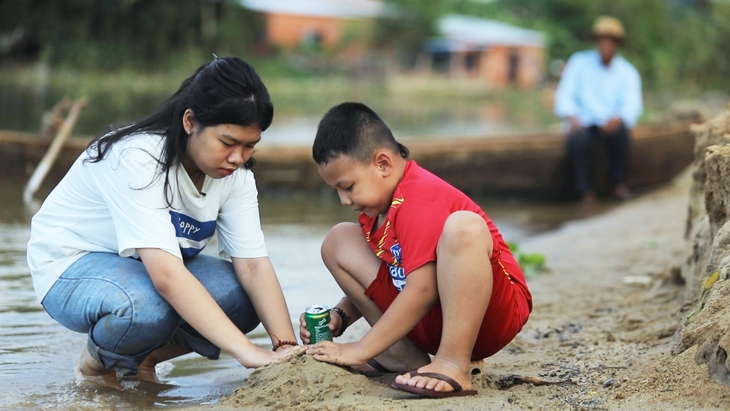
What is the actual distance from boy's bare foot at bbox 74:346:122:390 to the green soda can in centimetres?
70

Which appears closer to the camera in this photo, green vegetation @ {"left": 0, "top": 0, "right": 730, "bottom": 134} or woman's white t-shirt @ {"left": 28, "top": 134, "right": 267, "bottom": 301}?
woman's white t-shirt @ {"left": 28, "top": 134, "right": 267, "bottom": 301}

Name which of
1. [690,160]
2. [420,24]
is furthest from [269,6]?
[690,160]

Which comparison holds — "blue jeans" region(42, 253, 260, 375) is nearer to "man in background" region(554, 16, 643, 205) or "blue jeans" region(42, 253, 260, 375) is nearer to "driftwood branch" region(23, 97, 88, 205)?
"driftwood branch" region(23, 97, 88, 205)

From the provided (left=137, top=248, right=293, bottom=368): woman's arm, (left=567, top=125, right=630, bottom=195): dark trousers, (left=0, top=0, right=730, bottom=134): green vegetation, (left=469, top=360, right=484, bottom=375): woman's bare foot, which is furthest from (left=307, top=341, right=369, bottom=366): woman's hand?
(left=0, top=0, right=730, bottom=134): green vegetation

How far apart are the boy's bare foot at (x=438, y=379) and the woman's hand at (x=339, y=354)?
172 millimetres

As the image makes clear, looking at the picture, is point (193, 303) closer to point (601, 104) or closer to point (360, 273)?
point (360, 273)

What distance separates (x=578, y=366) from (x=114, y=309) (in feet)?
5.01

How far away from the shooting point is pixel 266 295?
2.81 m

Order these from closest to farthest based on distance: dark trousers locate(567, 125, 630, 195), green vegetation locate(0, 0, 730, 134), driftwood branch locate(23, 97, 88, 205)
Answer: driftwood branch locate(23, 97, 88, 205)
dark trousers locate(567, 125, 630, 195)
green vegetation locate(0, 0, 730, 134)

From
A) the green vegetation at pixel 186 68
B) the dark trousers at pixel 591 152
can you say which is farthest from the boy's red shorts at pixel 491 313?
the green vegetation at pixel 186 68

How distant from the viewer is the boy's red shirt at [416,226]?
2391 mm

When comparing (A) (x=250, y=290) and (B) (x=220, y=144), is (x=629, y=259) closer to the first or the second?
(A) (x=250, y=290)

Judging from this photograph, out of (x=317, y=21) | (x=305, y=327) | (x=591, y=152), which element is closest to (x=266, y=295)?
(x=305, y=327)

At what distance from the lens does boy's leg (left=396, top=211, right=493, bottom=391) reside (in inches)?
91.1
